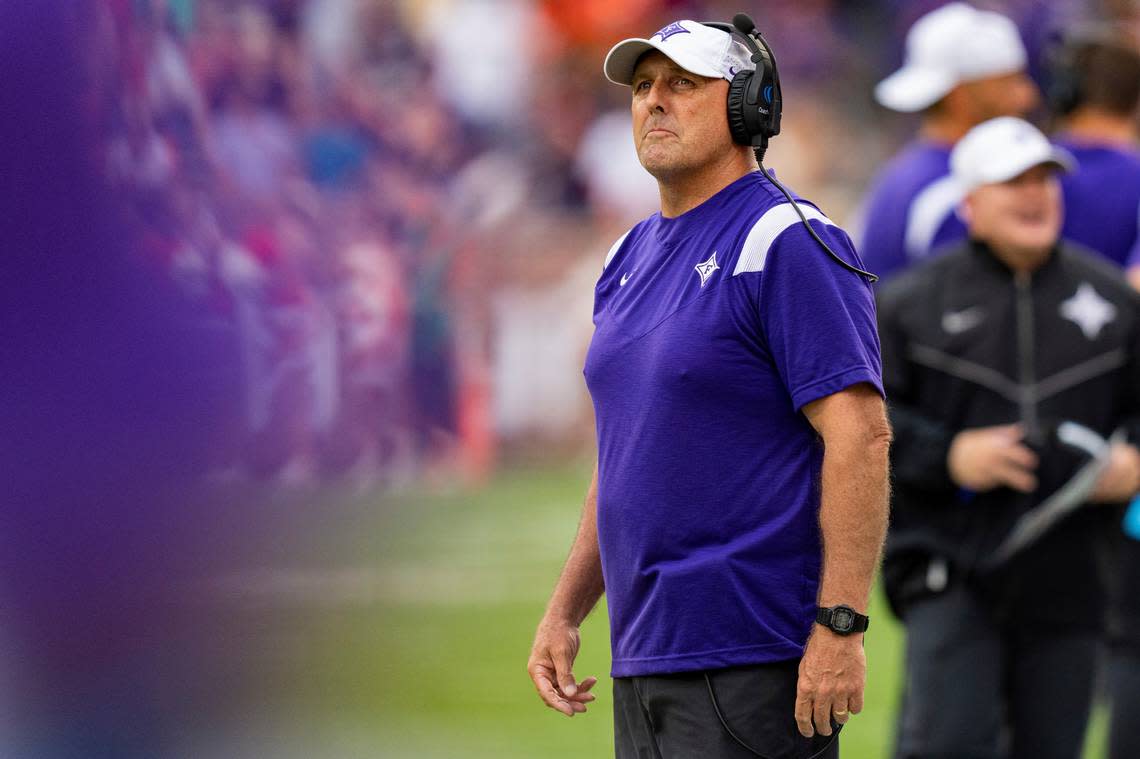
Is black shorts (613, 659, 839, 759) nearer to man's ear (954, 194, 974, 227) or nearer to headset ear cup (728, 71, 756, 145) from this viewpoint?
headset ear cup (728, 71, 756, 145)

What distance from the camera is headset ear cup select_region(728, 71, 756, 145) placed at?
3.38 meters

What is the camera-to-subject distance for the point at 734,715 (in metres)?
3.22

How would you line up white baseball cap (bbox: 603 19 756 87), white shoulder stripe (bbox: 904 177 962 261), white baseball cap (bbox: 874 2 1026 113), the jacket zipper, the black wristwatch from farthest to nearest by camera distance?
→ 1. white baseball cap (bbox: 874 2 1026 113)
2. white shoulder stripe (bbox: 904 177 962 261)
3. the jacket zipper
4. white baseball cap (bbox: 603 19 756 87)
5. the black wristwatch

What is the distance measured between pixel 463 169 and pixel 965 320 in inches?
407

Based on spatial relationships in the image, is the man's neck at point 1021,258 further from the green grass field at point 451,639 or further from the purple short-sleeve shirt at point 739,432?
the purple short-sleeve shirt at point 739,432

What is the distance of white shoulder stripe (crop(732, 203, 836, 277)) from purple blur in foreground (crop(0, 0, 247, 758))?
97 cm

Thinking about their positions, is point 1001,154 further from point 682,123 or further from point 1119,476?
point 682,123

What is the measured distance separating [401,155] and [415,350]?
170 centimetres

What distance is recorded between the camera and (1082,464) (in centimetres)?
501

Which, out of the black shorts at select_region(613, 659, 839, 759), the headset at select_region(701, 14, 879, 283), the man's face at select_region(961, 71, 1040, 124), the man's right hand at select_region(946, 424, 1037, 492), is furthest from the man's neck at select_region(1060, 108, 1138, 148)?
the black shorts at select_region(613, 659, 839, 759)

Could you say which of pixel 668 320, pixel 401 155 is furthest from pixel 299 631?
pixel 401 155

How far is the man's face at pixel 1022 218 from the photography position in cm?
506

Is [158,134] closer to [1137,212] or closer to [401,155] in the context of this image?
[1137,212]

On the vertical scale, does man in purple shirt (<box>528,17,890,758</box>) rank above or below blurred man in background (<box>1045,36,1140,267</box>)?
below
